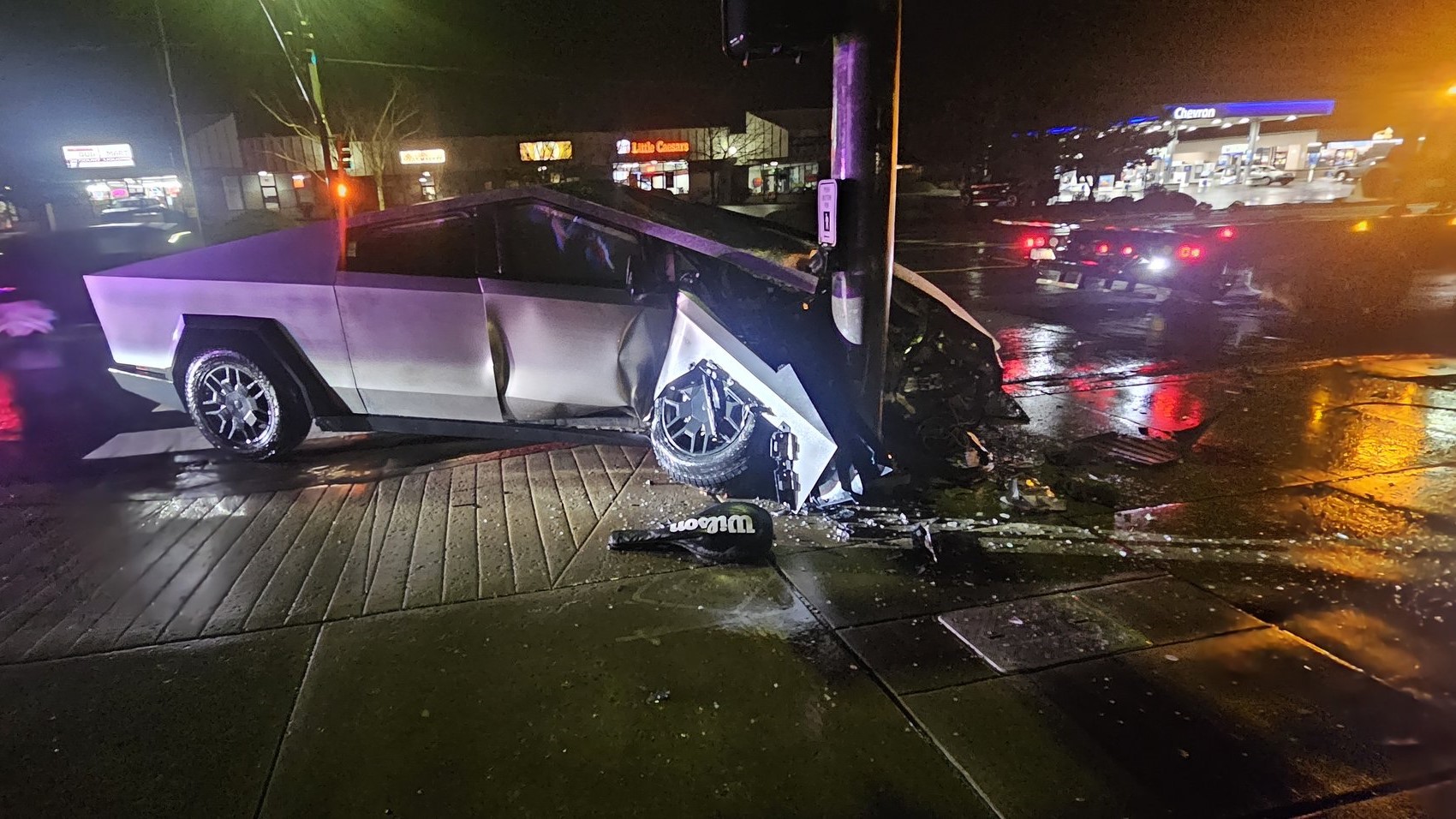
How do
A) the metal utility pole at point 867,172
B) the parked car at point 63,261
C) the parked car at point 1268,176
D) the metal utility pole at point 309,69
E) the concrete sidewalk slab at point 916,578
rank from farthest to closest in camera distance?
the parked car at point 1268,176 < the metal utility pole at point 309,69 < the parked car at point 63,261 < the metal utility pole at point 867,172 < the concrete sidewalk slab at point 916,578

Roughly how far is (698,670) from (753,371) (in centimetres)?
174

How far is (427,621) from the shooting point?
10.9 ft

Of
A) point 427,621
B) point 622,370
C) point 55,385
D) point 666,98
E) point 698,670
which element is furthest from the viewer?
point 666,98

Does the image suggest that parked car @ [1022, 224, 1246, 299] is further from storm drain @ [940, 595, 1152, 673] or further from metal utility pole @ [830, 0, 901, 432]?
storm drain @ [940, 595, 1152, 673]

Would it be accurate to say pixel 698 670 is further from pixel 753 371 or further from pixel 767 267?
pixel 767 267

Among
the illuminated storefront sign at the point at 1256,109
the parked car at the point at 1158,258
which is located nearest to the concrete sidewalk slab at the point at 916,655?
the parked car at the point at 1158,258

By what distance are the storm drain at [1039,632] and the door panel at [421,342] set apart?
3030 millimetres

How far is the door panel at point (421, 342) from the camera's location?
185 inches

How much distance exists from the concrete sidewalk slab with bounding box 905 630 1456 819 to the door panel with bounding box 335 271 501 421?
10.6 feet

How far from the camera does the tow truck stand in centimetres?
1111

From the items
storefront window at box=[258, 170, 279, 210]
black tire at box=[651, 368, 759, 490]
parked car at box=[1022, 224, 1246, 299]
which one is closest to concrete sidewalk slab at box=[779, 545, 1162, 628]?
black tire at box=[651, 368, 759, 490]

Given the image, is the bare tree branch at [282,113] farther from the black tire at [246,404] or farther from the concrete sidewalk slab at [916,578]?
the concrete sidewalk slab at [916,578]

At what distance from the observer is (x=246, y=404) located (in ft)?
17.2

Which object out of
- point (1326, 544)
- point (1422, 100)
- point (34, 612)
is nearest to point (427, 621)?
point (34, 612)
